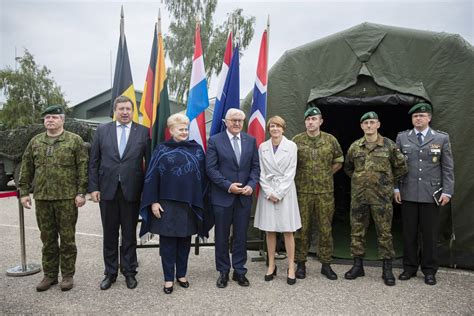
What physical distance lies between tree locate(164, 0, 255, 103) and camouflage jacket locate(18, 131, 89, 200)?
14.4 m

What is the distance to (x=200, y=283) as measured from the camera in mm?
3484

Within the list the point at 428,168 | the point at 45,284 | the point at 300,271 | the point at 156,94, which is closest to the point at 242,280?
the point at 300,271

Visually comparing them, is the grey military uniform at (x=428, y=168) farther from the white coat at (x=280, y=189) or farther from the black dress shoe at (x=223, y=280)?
the black dress shoe at (x=223, y=280)

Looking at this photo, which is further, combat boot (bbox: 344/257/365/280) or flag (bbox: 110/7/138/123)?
flag (bbox: 110/7/138/123)

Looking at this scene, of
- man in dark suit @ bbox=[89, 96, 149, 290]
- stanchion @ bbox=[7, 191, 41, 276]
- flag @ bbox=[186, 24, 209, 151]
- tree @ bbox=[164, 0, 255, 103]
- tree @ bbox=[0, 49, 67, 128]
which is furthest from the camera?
tree @ bbox=[164, 0, 255, 103]

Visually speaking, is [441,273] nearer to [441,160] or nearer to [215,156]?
[441,160]

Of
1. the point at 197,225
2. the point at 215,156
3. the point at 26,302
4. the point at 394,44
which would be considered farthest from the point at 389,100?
the point at 26,302

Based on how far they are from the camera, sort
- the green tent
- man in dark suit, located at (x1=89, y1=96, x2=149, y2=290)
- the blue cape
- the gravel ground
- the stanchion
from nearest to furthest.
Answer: the gravel ground → the blue cape → man in dark suit, located at (x1=89, y1=96, x2=149, y2=290) → the stanchion → the green tent

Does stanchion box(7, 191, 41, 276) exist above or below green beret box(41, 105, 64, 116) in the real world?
below

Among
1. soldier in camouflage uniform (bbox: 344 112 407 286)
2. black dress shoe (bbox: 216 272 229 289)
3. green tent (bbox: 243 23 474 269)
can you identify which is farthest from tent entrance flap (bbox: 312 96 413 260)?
black dress shoe (bbox: 216 272 229 289)

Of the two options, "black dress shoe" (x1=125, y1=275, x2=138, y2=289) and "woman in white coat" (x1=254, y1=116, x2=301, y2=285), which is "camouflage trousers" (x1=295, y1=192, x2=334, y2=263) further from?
"black dress shoe" (x1=125, y1=275, x2=138, y2=289)

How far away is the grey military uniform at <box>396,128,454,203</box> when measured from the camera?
137 inches

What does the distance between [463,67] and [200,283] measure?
3547 millimetres

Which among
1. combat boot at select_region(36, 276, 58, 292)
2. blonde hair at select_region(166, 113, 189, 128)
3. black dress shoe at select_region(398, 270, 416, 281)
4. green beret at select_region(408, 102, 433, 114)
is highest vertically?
green beret at select_region(408, 102, 433, 114)
